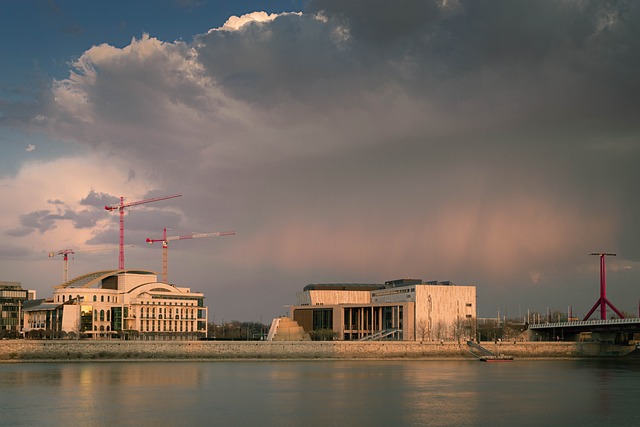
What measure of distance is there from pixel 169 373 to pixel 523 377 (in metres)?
38.2

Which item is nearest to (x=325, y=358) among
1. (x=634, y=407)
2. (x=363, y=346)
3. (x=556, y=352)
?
(x=363, y=346)

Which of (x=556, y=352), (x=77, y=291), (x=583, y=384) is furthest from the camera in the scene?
(x=77, y=291)

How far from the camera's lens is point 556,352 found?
150 meters

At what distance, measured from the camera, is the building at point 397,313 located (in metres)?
161

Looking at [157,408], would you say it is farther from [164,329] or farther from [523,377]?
[164,329]

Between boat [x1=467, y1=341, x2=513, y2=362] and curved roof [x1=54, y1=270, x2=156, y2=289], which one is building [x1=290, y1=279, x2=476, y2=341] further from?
curved roof [x1=54, y1=270, x2=156, y2=289]

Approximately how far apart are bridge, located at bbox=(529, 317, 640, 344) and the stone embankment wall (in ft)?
10.8

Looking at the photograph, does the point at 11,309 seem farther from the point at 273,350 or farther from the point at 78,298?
the point at 273,350

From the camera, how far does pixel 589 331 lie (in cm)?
15962

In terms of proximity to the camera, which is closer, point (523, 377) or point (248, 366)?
point (523, 377)

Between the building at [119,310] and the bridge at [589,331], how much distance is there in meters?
67.0

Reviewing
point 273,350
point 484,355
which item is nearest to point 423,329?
point 484,355

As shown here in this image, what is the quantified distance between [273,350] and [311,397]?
65.6m

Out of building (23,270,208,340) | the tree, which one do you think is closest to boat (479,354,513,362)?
the tree
